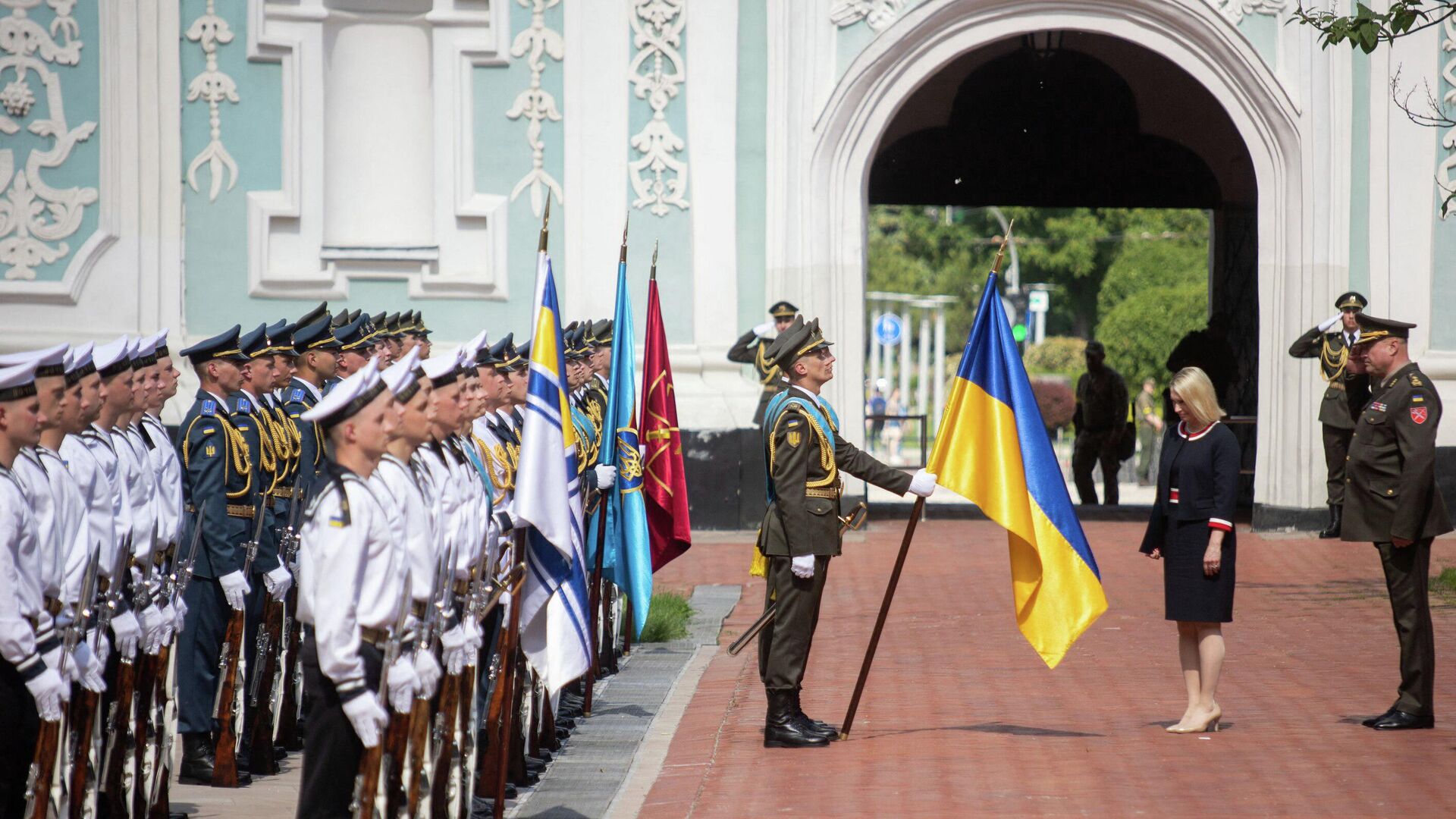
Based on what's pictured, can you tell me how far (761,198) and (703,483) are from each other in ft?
9.50

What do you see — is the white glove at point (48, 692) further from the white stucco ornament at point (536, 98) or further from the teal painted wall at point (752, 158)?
the teal painted wall at point (752, 158)

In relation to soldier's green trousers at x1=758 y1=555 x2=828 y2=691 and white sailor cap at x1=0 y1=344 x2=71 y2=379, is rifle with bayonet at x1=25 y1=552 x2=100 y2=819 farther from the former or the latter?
soldier's green trousers at x1=758 y1=555 x2=828 y2=691

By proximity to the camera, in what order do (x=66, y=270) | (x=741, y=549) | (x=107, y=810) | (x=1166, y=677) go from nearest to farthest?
(x=107, y=810), (x=1166, y=677), (x=741, y=549), (x=66, y=270)

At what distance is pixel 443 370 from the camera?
19.6 feet

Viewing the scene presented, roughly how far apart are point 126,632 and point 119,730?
41 cm

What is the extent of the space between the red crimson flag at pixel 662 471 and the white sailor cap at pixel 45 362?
449 centimetres

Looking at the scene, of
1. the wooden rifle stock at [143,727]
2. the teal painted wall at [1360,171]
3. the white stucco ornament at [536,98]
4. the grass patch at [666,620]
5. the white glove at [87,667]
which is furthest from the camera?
the white stucco ornament at [536,98]

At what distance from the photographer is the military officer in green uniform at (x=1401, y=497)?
8539 mm

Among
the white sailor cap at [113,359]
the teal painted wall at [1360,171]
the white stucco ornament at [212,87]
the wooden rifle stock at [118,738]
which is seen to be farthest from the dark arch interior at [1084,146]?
the wooden rifle stock at [118,738]

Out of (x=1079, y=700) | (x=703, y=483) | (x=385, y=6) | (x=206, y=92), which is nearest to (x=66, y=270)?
(x=206, y=92)

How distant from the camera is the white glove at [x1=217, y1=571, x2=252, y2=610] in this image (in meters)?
7.70

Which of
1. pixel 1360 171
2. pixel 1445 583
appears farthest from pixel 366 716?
pixel 1360 171

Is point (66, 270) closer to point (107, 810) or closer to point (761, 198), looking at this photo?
point (761, 198)

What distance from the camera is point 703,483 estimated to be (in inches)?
667
